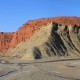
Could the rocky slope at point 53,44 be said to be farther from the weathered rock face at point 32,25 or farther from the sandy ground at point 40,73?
the weathered rock face at point 32,25

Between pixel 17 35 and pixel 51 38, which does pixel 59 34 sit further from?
pixel 17 35

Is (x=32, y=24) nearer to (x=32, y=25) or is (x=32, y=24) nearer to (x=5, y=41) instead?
(x=32, y=25)

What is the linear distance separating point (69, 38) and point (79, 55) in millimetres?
10738

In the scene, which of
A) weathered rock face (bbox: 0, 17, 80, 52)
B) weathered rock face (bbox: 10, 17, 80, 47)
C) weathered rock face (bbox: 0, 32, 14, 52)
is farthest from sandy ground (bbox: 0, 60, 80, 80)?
weathered rock face (bbox: 0, 32, 14, 52)

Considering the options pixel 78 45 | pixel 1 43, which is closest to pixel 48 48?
pixel 78 45

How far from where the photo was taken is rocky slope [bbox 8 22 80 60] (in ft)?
238

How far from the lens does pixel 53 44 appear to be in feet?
258

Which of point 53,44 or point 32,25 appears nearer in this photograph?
point 53,44

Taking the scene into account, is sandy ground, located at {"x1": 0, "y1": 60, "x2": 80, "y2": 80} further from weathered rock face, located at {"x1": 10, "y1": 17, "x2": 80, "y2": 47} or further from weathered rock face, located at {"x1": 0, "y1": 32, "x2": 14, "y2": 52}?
weathered rock face, located at {"x1": 0, "y1": 32, "x2": 14, "y2": 52}

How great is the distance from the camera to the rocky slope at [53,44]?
72.7 meters

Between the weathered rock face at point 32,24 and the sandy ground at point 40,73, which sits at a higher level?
the weathered rock face at point 32,24

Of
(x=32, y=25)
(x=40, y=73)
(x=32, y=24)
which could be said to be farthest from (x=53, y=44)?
(x=32, y=24)

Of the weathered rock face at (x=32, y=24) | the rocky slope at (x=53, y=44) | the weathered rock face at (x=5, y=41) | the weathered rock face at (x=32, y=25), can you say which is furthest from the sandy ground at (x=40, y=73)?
the weathered rock face at (x=5, y=41)

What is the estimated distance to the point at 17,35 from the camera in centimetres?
13712
